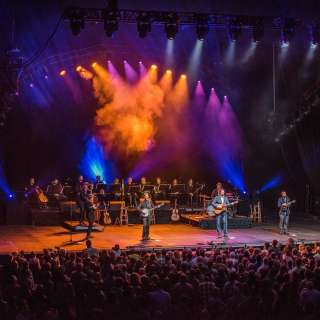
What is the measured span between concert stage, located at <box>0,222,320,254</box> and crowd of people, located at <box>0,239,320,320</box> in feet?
21.9

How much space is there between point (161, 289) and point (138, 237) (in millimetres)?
11364

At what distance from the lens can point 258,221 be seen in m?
26.2

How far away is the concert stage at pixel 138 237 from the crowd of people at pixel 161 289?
6.67 m

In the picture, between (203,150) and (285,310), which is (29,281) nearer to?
(285,310)

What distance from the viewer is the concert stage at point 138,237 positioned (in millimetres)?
19156

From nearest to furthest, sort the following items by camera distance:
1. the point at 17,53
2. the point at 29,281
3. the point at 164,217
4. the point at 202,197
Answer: the point at 29,281 → the point at 17,53 → the point at 164,217 → the point at 202,197

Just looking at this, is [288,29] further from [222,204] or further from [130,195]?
[130,195]

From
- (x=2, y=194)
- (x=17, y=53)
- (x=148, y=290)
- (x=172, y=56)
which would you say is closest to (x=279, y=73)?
(x=172, y=56)

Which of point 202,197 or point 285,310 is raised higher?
point 202,197

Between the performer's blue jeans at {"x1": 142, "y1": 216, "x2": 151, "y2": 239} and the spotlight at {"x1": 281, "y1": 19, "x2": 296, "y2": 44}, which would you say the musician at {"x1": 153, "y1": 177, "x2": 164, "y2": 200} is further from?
Answer: the spotlight at {"x1": 281, "y1": 19, "x2": 296, "y2": 44}

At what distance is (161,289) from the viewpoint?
A: 9.91m

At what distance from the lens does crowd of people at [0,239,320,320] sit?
863cm

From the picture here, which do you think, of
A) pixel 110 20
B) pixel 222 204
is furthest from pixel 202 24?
pixel 222 204

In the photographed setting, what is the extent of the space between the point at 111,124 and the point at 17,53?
22.9ft
